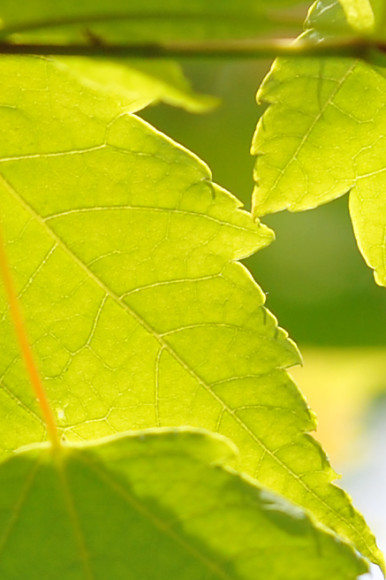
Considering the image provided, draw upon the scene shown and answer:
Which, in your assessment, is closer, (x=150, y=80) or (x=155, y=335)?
(x=150, y=80)

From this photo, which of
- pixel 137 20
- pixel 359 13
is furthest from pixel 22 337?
pixel 359 13

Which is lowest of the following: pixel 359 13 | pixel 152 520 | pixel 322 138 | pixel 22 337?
pixel 152 520

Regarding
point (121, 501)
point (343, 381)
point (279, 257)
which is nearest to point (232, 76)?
point (279, 257)

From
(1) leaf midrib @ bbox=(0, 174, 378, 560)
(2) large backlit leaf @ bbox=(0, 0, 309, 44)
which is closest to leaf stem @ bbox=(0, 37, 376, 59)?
(2) large backlit leaf @ bbox=(0, 0, 309, 44)

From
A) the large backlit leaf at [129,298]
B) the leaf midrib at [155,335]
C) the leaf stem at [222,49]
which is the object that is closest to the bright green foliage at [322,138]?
the large backlit leaf at [129,298]

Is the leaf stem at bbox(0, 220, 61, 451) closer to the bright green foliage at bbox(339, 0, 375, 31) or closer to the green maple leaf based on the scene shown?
the green maple leaf

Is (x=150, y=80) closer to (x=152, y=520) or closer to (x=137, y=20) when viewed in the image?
(x=137, y=20)

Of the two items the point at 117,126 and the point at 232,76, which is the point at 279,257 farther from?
the point at 117,126
